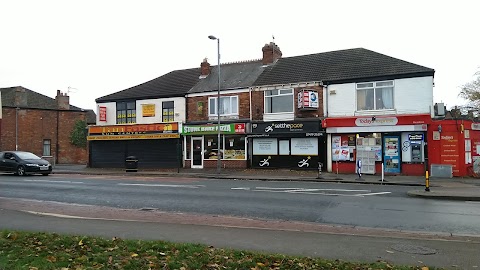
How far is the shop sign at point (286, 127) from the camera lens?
2480 cm

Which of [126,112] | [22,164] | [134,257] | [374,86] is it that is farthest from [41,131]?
[134,257]

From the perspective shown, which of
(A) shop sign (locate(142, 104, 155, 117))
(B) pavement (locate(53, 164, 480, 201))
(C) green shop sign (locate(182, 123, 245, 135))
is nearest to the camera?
(B) pavement (locate(53, 164, 480, 201))

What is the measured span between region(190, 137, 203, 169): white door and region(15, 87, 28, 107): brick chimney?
78.8ft

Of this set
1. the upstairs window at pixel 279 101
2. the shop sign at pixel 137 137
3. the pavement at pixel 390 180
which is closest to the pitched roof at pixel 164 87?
the shop sign at pixel 137 137

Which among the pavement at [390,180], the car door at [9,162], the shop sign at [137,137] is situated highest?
the shop sign at [137,137]

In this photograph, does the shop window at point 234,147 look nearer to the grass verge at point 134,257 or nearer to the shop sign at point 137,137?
Result: the shop sign at point 137,137

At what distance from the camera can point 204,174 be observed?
25.2 metres

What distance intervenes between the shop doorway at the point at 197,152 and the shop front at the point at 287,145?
4108 mm

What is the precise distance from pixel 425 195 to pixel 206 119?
17423mm

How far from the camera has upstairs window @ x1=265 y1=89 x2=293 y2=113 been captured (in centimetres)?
2616

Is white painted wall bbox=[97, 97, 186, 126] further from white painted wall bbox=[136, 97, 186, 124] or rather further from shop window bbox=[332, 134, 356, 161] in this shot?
shop window bbox=[332, 134, 356, 161]

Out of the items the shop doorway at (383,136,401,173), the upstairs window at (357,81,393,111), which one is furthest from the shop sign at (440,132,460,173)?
the upstairs window at (357,81,393,111)

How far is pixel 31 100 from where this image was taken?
145 feet

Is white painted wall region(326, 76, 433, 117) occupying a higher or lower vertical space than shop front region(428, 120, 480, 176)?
higher
